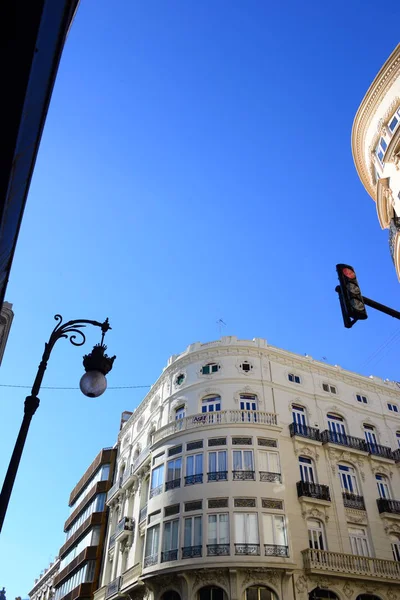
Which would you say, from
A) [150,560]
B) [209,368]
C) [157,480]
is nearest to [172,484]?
[157,480]

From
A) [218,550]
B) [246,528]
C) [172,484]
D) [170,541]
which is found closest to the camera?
[218,550]

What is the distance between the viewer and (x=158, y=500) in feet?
85.5

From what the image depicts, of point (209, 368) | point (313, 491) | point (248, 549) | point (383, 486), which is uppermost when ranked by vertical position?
point (209, 368)

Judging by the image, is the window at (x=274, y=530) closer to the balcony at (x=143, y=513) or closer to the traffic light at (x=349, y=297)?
the balcony at (x=143, y=513)

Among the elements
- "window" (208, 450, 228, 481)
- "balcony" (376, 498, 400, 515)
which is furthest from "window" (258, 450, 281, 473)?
"balcony" (376, 498, 400, 515)

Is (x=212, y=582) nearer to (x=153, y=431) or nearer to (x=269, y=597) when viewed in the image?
(x=269, y=597)

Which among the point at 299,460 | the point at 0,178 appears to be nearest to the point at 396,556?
the point at 299,460

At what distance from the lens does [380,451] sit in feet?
97.3

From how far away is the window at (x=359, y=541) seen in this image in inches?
984

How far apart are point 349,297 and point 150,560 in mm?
23453

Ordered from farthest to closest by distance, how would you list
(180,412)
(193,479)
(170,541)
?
(180,412) < (193,479) < (170,541)

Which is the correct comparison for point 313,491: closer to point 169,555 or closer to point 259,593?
point 259,593

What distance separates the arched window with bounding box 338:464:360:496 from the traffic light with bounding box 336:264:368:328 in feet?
79.0

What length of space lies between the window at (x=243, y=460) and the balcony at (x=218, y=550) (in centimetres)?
386
